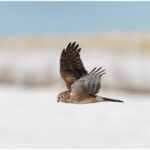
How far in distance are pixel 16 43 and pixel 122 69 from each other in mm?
4720

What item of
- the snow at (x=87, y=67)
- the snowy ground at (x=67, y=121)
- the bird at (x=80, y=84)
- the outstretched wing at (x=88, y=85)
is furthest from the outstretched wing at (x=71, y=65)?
the snow at (x=87, y=67)

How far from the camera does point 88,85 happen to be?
4.81m

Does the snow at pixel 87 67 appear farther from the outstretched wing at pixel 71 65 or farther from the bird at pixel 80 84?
the bird at pixel 80 84

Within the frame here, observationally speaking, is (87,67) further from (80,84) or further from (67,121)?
(80,84)

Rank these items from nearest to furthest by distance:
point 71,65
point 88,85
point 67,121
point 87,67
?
point 88,85 → point 71,65 → point 67,121 → point 87,67

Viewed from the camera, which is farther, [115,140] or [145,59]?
[145,59]

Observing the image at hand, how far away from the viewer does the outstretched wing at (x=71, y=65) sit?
532cm

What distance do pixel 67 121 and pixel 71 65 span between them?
27.4 ft

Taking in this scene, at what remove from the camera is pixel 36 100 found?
15.8 m

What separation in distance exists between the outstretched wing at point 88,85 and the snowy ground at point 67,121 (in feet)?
21.4

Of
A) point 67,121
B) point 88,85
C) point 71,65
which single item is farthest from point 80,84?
point 67,121

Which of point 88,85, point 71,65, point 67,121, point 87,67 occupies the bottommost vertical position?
point 67,121
